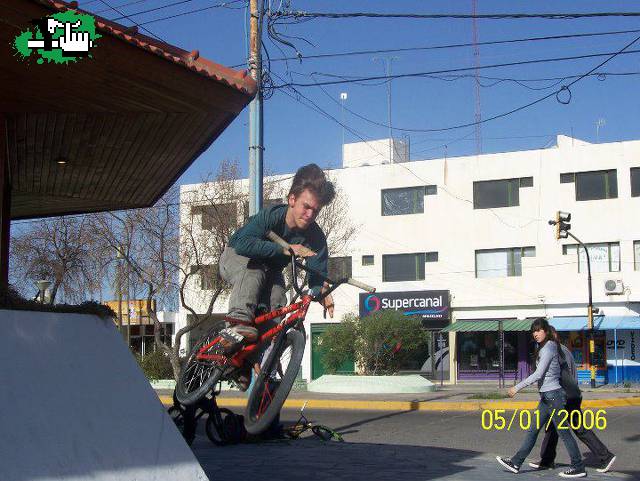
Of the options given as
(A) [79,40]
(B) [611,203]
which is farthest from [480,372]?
(A) [79,40]

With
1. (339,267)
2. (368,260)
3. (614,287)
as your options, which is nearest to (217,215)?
(339,267)

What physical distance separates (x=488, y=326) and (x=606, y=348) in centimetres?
503

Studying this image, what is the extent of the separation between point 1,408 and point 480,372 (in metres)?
32.4

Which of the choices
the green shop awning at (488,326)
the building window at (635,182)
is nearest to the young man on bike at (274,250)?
the green shop awning at (488,326)

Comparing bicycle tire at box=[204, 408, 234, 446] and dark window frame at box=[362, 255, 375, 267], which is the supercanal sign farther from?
bicycle tire at box=[204, 408, 234, 446]

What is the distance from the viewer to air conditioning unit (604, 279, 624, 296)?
112 feet

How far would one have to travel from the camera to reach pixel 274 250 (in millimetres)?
10008

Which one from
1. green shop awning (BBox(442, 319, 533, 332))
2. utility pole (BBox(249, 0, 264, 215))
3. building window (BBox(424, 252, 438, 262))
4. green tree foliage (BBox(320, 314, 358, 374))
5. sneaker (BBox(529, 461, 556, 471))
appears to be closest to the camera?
Result: sneaker (BBox(529, 461, 556, 471))

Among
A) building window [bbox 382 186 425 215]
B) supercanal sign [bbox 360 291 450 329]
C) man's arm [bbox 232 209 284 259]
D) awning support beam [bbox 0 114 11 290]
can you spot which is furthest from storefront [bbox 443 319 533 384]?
man's arm [bbox 232 209 284 259]

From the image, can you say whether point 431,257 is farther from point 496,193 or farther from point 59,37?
point 59,37

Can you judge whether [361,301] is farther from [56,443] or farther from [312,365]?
[56,443]

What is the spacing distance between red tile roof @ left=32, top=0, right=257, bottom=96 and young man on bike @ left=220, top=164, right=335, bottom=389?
1730 mm

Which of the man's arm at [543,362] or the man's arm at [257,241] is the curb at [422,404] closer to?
the man's arm at [543,362]

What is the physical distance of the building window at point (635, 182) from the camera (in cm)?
3512
